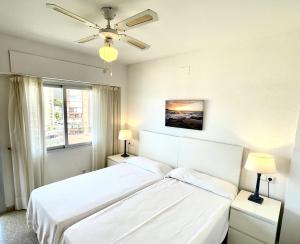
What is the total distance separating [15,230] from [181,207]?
221 cm

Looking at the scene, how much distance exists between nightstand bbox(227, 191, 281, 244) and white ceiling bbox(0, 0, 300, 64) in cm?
204

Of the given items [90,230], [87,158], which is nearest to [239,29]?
[90,230]

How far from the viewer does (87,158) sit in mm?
3549

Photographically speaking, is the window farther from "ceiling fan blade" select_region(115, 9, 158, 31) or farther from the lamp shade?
"ceiling fan blade" select_region(115, 9, 158, 31)

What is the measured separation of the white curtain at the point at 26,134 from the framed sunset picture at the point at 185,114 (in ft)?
7.07

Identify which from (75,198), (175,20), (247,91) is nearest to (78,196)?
(75,198)

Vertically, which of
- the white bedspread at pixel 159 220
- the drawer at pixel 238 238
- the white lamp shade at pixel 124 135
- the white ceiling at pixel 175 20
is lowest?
the drawer at pixel 238 238

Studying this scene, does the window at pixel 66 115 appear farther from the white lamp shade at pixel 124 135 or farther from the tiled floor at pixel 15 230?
the tiled floor at pixel 15 230

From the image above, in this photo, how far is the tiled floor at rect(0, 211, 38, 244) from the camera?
82.4 inches

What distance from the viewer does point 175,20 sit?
5.93 feet

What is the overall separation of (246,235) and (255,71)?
6.54 feet

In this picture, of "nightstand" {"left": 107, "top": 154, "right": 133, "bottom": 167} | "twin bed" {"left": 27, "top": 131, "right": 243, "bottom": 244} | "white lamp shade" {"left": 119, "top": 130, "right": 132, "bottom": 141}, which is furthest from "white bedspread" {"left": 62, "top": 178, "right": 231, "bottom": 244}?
"white lamp shade" {"left": 119, "top": 130, "right": 132, "bottom": 141}

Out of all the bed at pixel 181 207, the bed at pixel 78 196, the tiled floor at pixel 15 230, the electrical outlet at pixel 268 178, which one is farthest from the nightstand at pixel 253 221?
the tiled floor at pixel 15 230

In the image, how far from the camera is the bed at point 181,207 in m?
1.49
